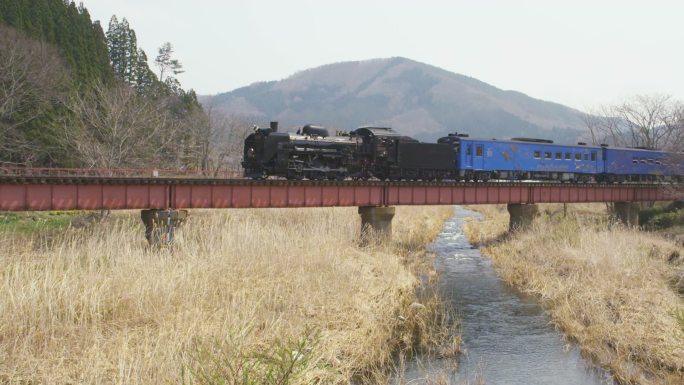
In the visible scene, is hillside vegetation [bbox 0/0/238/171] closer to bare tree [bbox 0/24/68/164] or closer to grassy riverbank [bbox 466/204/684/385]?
bare tree [bbox 0/24/68/164]

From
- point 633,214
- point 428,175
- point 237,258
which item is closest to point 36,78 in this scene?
point 428,175

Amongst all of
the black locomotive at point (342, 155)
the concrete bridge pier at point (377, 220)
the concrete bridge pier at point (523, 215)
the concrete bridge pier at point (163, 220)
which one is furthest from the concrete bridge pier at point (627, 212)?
the concrete bridge pier at point (163, 220)

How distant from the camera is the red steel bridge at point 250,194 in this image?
20344mm

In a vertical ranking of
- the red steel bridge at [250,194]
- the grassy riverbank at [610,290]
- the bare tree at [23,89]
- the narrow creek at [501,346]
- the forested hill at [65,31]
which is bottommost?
the narrow creek at [501,346]

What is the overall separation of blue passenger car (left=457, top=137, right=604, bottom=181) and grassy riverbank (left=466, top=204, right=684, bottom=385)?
492 cm

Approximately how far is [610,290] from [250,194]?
15303 millimetres

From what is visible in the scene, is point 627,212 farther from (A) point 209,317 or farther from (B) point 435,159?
(A) point 209,317

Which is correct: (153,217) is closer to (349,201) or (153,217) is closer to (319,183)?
(319,183)

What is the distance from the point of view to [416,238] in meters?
36.3

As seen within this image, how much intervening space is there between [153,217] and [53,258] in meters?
9.53

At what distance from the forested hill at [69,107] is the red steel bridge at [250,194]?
3.94 m

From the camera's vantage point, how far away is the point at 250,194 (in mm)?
25172

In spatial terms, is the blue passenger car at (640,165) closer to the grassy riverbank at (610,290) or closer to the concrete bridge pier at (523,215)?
the grassy riverbank at (610,290)

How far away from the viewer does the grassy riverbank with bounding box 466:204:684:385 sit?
13.4m
